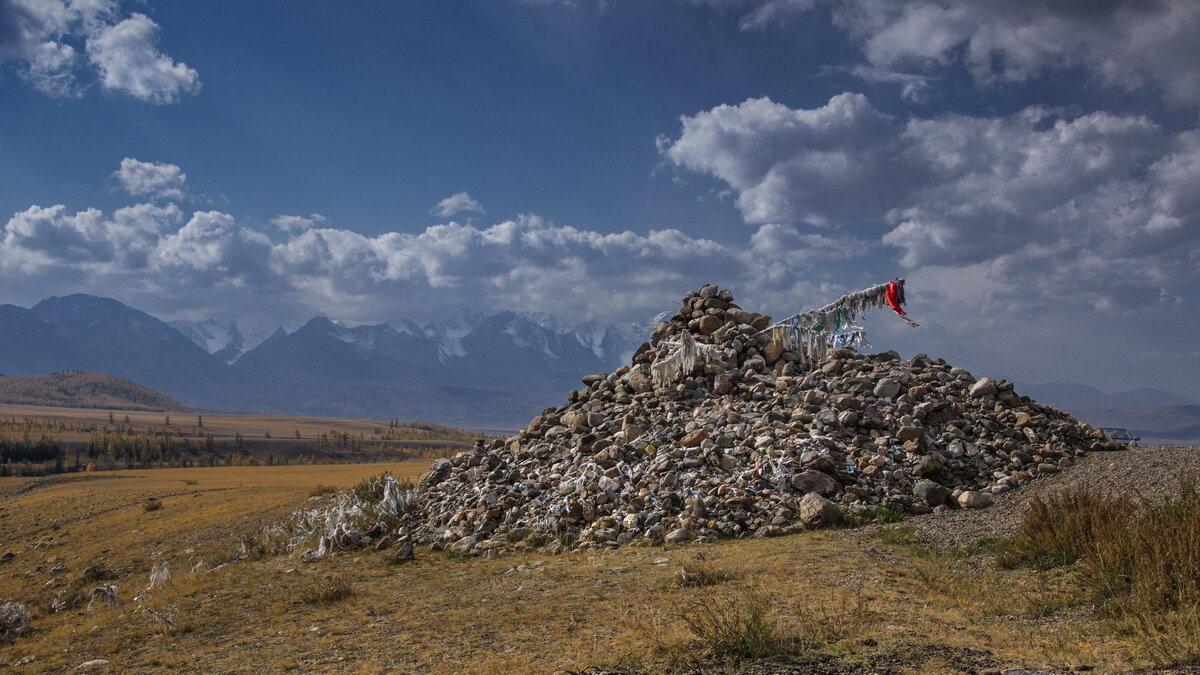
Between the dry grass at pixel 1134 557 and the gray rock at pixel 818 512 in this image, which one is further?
the gray rock at pixel 818 512

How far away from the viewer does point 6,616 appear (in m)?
11.9

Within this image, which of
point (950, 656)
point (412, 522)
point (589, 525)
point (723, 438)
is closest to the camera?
point (950, 656)

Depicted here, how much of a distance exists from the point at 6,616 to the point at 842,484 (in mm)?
14360

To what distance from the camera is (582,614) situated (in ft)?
26.8

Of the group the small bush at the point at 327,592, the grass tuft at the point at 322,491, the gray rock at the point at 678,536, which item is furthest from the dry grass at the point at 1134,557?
the grass tuft at the point at 322,491

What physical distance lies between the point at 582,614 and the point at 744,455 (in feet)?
20.1

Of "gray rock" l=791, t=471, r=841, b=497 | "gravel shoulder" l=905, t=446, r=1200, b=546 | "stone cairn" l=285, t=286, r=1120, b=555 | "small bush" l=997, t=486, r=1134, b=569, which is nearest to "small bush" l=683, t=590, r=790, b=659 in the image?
"small bush" l=997, t=486, r=1134, b=569

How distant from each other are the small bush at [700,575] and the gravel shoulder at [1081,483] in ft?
11.1

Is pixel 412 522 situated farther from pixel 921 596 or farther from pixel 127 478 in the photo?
pixel 127 478

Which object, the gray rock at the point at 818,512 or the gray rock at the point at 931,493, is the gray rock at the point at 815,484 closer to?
the gray rock at the point at 818,512

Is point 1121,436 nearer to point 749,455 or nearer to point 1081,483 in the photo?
point 1081,483

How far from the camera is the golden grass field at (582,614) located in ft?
20.1

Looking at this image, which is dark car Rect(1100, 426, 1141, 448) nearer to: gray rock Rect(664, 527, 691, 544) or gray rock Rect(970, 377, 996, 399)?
gray rock Rect(970, 377, 996, 399)

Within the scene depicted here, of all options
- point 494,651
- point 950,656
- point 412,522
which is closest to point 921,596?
point 950,656
